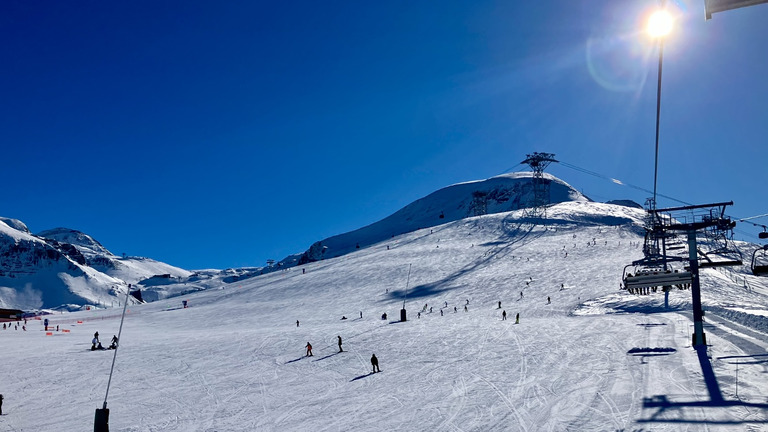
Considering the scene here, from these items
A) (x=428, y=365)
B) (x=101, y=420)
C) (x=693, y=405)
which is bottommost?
(x=428, y=365)

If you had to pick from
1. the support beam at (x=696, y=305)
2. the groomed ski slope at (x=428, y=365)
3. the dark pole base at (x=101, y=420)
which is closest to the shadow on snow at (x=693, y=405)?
the groomed ski slope at (x=428, y=365)

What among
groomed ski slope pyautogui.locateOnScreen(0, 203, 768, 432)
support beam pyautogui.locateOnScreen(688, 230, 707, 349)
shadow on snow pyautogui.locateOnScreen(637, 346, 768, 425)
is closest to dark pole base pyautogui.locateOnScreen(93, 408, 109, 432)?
groomed ski slope pyautogui.locateOnScreen(0, 203, 768, 432)

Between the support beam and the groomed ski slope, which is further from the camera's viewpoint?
the support beam

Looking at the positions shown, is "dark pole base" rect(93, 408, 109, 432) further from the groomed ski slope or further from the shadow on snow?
the shadow on snow

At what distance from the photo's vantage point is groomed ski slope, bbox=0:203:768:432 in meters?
17.0

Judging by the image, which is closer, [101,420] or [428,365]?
[101,420]

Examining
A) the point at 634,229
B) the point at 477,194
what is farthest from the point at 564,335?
the point at 477,194

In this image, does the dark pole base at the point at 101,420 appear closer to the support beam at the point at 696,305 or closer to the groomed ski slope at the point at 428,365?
the groomed ski slope at the point at 428,365

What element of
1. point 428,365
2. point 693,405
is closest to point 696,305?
point 693,405

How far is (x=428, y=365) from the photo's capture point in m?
26.5

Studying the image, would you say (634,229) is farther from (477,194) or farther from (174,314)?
(174,314)

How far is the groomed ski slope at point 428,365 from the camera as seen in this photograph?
55.9ft

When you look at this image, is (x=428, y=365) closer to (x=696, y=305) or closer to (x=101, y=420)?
(x=696, y=305)

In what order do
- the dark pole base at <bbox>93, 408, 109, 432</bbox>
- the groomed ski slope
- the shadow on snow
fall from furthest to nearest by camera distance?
1. the dark pole base at <bbox>93, 408, 109, 432</bbox>
2. the groomed ski slope
3. the shadow on snow
